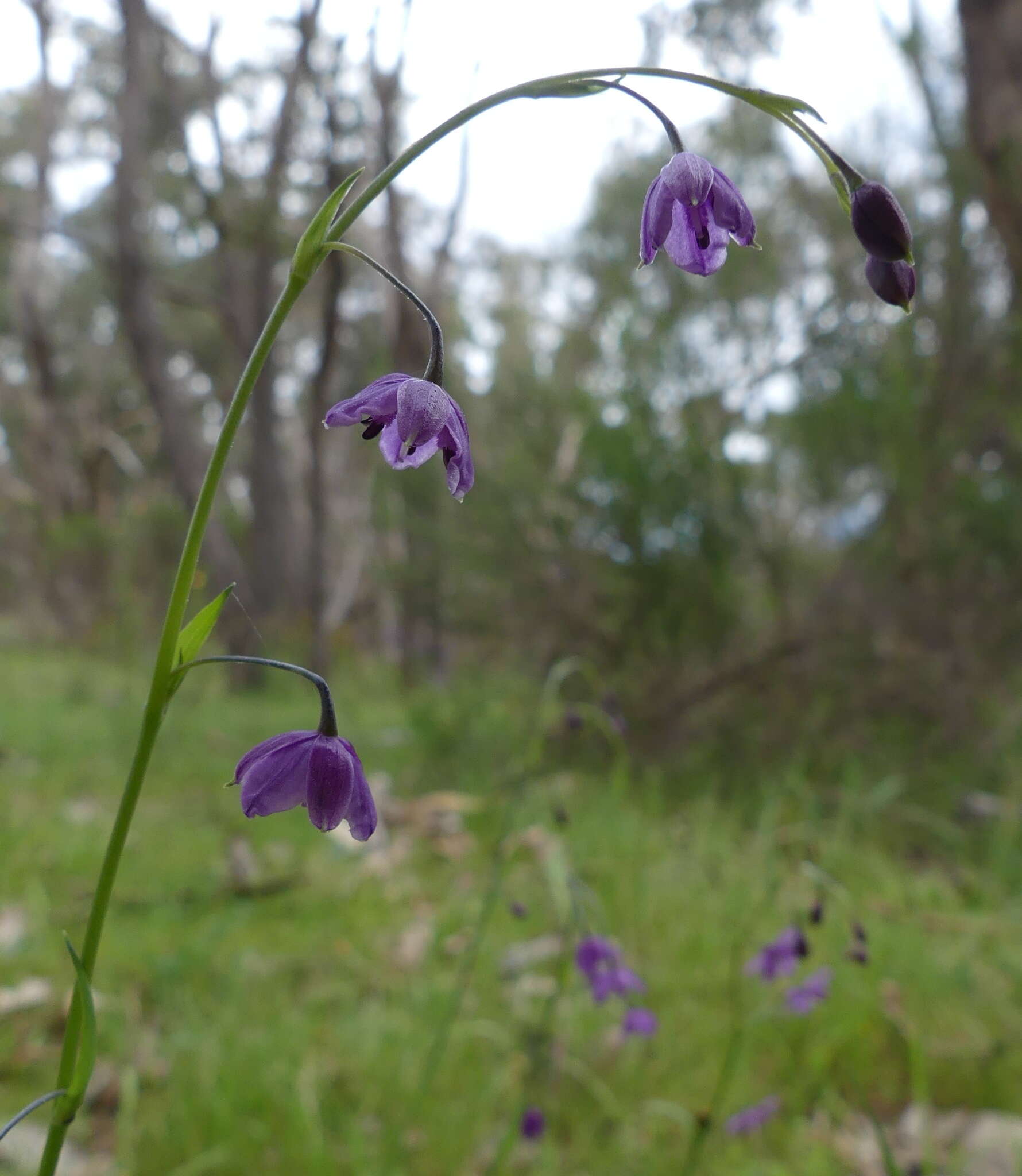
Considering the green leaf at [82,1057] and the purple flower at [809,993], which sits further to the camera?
the purple flower at [809,993]

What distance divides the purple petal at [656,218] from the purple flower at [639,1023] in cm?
139

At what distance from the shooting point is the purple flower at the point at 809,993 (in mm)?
1757

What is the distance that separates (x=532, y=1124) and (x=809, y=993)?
1.88 ft

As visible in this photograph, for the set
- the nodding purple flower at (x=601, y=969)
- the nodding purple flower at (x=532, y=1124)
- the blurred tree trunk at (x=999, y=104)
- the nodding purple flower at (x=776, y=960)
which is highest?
the blurred tree trunk at (x=999, y=104)

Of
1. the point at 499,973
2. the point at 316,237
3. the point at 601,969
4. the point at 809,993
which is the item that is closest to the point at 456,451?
the point at 316,237

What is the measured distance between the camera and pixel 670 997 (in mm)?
2438

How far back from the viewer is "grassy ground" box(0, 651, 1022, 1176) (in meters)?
1.82

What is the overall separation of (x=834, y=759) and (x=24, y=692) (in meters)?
5.05

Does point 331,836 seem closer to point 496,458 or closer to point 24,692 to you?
point 496,458

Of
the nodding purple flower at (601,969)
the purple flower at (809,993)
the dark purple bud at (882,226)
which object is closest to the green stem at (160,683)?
the dark purple bud at (882,226)

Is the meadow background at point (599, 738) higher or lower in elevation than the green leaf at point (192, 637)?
lower

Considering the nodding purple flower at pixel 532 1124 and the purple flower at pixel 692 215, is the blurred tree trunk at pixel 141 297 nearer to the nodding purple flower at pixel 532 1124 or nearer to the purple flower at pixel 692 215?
the nodding purple flower at pixel 532 1124

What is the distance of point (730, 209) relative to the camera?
0.94m

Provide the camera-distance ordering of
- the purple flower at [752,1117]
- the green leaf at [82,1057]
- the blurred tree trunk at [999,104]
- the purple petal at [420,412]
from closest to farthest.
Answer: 1. the green leaf at [82,1057]
2. the purple petal at [420,412]
3. the purple flower at [752,1117]
4. the blurred tree trunk at [999,104]
